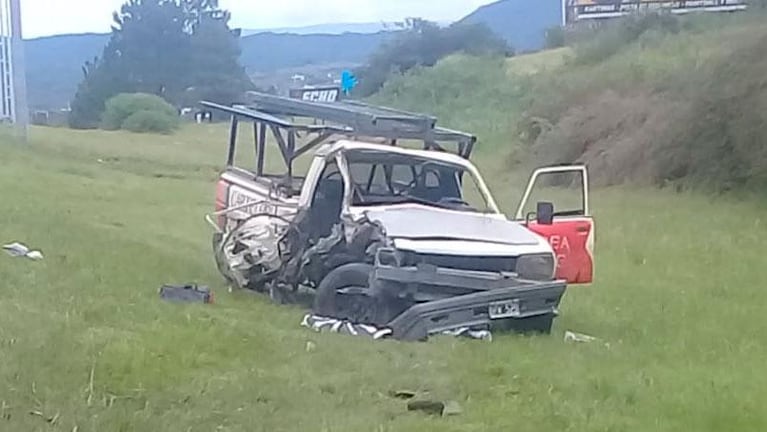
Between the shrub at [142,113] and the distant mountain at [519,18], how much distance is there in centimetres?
1138

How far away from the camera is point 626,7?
44844 millimetres

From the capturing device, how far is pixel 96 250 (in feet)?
45.2

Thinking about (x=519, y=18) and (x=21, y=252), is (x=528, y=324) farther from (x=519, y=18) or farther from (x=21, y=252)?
(x=519, y=18)

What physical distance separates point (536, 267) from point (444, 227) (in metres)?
0.80

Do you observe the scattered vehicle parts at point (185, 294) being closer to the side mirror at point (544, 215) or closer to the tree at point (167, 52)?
the side mirror at point (544, 215)

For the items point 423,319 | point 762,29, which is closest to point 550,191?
point 762,29

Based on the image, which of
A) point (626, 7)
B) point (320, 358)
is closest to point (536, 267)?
point (320, 358)

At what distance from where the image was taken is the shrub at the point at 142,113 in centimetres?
4253

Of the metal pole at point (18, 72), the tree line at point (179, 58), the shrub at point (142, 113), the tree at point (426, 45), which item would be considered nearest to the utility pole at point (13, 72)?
the metal pole at point (18, 72)

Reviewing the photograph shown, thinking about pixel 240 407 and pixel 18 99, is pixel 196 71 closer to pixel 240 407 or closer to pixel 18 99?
pixel 18 99

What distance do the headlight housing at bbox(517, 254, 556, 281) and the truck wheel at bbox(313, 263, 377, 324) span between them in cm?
117

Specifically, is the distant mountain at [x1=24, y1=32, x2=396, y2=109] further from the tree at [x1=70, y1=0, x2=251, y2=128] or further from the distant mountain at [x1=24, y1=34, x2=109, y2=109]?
the tree at [x1=70, y1=0, x2=251, y2=128]

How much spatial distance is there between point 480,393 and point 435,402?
0.55 metres

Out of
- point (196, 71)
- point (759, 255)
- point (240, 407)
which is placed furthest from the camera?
point (196, 71)
